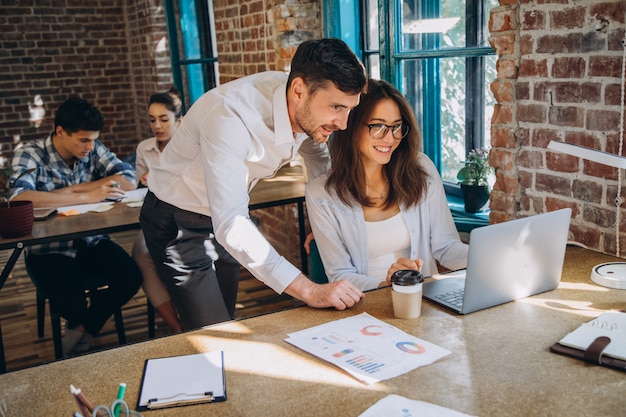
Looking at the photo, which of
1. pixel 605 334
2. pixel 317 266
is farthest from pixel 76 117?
pixel 605 334

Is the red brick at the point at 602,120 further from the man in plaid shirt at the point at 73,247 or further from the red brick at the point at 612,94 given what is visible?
the man in plaid shirt at the point at 73,247

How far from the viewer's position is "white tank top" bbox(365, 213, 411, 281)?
2332 mm

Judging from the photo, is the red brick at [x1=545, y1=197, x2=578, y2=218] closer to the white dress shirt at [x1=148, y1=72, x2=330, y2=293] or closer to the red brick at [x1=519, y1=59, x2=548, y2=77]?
the red brick at [x1=519, y1=59, x2=548, y2=77]

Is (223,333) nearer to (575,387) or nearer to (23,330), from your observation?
(575,387)

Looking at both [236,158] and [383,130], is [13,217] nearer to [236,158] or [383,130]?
[236,158]

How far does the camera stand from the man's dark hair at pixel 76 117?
3.28 m

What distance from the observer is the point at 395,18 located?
319 cm

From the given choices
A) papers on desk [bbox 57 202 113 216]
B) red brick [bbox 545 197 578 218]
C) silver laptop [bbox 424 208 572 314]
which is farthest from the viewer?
papers on desk [bbox 57 202 113 216]

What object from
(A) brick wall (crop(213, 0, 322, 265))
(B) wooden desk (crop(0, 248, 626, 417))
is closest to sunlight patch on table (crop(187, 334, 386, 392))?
(B) wooden desk (crop(0, 248, 626, 417))

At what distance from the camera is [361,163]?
2393 mm

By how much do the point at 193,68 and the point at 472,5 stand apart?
3661 millimetres

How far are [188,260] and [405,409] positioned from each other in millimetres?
1429

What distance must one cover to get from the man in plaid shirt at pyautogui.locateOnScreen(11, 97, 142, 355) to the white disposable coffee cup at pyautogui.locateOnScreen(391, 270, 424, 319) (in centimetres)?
192

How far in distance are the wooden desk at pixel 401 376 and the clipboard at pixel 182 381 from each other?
0.8 inches
